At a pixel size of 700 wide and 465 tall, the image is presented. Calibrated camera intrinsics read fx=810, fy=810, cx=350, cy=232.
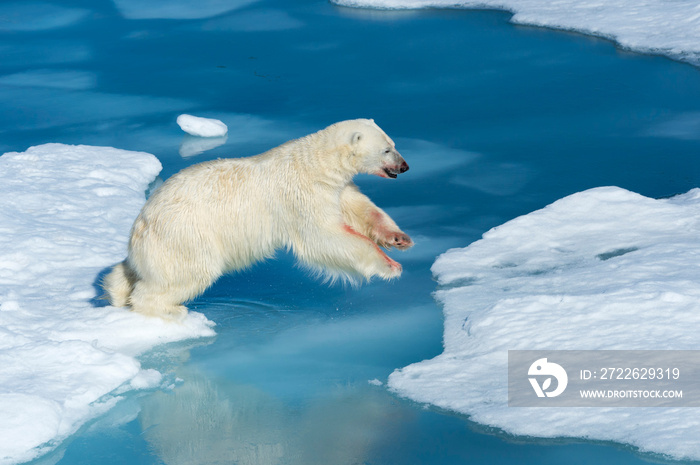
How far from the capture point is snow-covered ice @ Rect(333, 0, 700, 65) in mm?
8109

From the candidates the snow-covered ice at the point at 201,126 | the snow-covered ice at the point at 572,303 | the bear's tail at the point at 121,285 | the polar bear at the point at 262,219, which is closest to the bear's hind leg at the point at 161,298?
the polar bear at the point at 262,219

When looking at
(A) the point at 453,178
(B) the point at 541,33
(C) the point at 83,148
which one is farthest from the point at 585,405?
(B) the point at 541,33

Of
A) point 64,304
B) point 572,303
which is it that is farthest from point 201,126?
point 572,303

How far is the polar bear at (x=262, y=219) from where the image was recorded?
3.76 metres

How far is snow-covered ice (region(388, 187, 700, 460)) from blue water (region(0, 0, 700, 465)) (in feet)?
0.37

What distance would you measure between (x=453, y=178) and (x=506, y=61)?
2.76 metres

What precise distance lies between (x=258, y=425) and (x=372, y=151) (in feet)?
4.37

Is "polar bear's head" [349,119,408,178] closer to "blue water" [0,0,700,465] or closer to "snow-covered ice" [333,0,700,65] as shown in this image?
"blue water" [0,0,700,465]

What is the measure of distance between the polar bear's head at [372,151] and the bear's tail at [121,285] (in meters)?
1.29

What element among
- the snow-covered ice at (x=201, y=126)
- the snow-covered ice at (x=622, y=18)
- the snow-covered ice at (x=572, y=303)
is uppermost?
the snow-covered ice at (x=622, y=18)

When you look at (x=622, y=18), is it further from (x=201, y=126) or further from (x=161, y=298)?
(x=161, y=298)

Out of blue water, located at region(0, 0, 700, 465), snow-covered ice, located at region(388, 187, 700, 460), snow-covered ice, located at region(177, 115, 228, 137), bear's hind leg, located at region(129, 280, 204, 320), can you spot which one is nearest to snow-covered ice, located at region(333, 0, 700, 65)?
blue water, located at region(0, 0, 700, 465)

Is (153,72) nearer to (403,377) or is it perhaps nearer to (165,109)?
(165,109)

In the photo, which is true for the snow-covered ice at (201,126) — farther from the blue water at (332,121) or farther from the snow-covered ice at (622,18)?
the snow-covered ice at (622,18)
